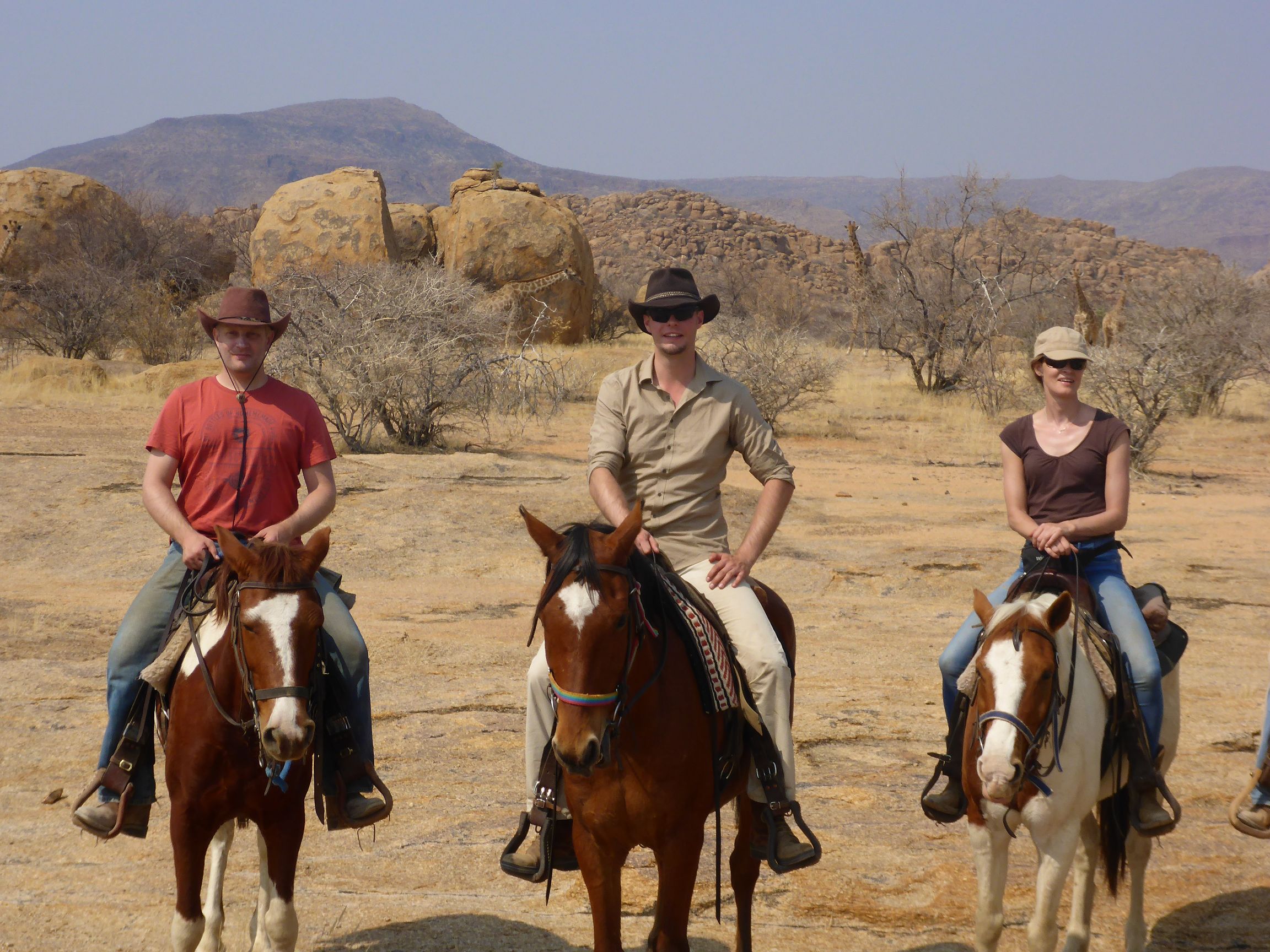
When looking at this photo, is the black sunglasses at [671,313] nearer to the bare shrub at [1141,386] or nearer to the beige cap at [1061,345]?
the beige cap at [1061,345]

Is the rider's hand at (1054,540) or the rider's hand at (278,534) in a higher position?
the rider's hand at (278,534)

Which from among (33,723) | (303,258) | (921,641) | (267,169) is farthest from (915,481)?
(267,169)

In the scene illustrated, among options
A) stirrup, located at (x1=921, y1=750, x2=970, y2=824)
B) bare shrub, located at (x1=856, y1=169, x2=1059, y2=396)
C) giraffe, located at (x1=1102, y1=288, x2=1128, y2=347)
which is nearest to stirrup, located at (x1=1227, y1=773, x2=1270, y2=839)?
stirrup, located at (x1=921, y1=750, x2=970, y2=824)

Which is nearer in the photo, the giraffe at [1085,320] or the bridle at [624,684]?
the bridle at [624,684]

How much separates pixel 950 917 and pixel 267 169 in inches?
7414

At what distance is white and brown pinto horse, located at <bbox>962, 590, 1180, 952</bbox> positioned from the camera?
4.07 meters

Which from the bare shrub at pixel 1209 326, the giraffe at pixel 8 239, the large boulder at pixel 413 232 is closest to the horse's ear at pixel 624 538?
the bare shrub at pixel 1209 326

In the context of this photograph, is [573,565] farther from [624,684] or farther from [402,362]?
[402,362]

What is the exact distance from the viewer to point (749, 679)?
4324 millimetres

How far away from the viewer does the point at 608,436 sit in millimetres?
4621

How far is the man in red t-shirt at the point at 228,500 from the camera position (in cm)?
433

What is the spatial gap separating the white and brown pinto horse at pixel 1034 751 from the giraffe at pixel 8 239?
32343 mm

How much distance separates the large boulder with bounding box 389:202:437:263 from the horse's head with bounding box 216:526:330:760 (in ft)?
86.9

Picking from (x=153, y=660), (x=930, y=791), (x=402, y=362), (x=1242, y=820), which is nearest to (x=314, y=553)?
(x=153, y=660)
